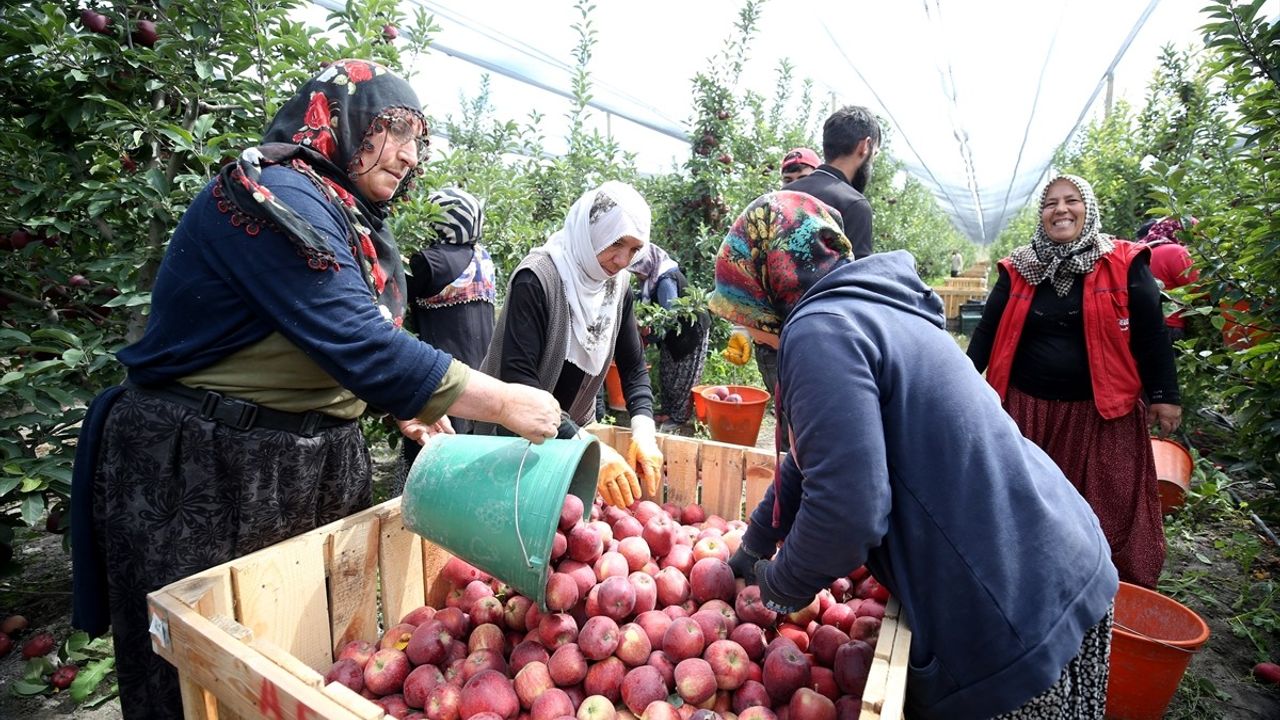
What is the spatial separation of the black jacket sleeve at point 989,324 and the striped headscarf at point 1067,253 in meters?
0.12

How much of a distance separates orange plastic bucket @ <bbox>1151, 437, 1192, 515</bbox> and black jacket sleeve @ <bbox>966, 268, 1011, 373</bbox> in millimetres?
1281

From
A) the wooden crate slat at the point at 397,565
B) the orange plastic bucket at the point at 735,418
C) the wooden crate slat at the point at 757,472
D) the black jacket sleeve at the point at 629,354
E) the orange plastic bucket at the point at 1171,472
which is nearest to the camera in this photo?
the wooden crate slat at the point at 397,565

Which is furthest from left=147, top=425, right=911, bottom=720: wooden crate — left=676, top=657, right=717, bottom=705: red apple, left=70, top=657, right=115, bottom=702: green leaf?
left=70, top=657, right=115, bottom=702: green leaf

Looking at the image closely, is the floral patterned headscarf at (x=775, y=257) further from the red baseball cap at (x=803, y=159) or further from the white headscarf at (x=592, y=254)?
the red baseball cap at (x=803, y=159)

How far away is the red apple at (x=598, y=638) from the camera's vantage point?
141cm

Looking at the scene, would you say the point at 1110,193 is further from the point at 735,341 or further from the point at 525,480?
the point at 525,480

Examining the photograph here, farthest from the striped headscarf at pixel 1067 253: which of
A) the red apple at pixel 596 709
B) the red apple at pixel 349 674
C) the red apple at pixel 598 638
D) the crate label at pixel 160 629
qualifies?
the crate label at pixel 160 629

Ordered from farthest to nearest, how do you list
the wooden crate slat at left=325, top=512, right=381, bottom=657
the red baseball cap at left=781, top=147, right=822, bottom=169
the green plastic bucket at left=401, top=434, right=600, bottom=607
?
the red baseball cap at left=781, top=147, right=822, bottom=169
the wooden crate slat at left=325, top=512, right=381, bottom=657
the green plastic bucket at left=401, top=434, right=600, bottom=607

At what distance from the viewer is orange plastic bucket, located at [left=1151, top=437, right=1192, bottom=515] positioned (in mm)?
3525

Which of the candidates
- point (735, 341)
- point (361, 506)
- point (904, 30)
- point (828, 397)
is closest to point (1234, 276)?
point (735, 341)

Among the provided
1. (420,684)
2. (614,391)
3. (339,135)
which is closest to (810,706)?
(420,684)

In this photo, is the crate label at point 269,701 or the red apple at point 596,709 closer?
the crate label at point 269,701


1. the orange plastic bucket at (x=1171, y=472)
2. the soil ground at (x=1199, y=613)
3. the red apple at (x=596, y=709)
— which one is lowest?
the soil ground at (x=1199, y=613)

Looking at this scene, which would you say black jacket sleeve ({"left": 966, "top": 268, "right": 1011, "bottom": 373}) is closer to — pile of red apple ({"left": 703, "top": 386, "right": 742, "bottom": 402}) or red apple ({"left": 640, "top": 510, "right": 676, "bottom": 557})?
pile of red apple ({"left": 703, "top": 386, "right": 742, "bottom": 402})
